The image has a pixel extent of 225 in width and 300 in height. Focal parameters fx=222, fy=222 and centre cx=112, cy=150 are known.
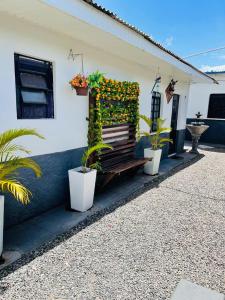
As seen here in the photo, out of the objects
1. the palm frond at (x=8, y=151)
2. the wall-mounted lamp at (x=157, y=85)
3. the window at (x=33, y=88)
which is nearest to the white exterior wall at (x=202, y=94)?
the wall-mounted lamp at (x=157, y=85)

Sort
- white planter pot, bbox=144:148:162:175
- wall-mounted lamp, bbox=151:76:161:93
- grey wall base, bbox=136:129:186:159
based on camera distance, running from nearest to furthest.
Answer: white planter pot, bbox=144:148:162:175 < grey wall base, bbox=136:129:186:159 < wall-mounted lamp, bbox=151:76:161:93

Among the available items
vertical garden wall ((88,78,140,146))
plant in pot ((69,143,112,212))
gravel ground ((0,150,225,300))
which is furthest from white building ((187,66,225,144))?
plant in pot ((69,143,112,212))

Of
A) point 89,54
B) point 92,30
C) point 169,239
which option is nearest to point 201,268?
point 169,239

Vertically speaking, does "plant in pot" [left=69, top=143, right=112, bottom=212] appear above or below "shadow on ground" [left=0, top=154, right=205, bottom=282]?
above

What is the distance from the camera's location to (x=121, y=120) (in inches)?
209

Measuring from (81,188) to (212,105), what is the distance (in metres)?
11.0

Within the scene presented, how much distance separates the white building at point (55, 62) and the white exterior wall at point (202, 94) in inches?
319

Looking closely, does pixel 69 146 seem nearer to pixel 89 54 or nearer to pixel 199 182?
pixel 89 54

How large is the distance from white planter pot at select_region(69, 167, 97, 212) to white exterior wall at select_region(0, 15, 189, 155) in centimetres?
62

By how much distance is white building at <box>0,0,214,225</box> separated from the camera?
114 inches

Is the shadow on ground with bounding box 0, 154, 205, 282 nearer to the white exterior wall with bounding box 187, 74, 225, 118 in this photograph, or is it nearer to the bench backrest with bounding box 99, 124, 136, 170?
the bench backrest with bounding box 99, 124, 136, 170

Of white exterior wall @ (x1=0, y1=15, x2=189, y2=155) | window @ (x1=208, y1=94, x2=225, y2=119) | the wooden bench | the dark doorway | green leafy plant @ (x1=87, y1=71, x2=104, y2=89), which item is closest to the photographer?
white exterior wall @ (x1=0, y1=15, x2=189, y2=155)

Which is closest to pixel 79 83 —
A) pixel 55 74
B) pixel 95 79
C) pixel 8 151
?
pixel 95 79

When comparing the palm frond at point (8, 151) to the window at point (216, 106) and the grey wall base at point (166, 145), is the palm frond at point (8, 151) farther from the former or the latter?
the window at point (216, 106)
